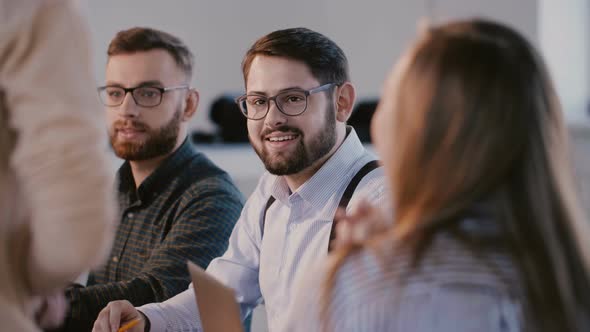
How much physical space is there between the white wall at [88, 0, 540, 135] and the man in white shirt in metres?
2.54

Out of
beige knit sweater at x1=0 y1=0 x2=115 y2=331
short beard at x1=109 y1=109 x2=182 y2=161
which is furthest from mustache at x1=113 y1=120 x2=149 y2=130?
beige knit sweater at x1=0 y1=0 x2=115 y2=331

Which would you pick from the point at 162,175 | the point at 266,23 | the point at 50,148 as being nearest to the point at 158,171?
the point at 162,175

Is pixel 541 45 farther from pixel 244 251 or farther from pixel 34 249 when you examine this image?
pixel 34 249

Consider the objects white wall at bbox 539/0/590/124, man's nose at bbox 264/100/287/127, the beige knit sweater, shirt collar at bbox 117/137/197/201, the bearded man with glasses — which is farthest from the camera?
white wall at bbox 539/0/590/124

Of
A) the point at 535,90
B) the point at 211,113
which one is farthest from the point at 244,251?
the point at 211,113

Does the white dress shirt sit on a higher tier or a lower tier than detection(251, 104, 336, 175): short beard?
lower

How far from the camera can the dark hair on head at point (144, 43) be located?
2.22 metres

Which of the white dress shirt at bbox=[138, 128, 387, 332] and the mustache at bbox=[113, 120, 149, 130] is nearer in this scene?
the white dress shirt at bbox=[138, 128, 387, 332]

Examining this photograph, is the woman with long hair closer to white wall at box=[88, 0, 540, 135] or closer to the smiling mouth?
the smiling mouth

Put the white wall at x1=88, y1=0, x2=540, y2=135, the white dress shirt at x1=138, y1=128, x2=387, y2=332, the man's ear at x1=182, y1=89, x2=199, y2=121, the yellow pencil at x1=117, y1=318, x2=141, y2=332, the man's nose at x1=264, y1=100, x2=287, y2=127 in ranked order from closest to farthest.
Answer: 1. the yellow pencil at x1=117, y1=318, x2=141, y2=332
2. the white dress shirt at x1=138, y1=128, x2=387, y2=332
3. the man's nose at x1=264, y1=100, x2=287, y2=127
4. the man's ear at x1=182, y1=89, x2=199, y2=121
5. the white wall at x1=88, y1=0, x2=540, y2=135

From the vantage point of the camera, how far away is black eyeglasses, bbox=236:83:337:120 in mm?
1838

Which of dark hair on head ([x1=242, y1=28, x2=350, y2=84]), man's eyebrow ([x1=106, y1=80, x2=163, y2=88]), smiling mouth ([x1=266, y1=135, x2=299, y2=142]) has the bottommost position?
smiling mouth ([x1=266, y1=135, x2=299, y2=142])

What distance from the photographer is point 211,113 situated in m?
4.14

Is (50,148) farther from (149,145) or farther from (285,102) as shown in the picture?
(149,145)
